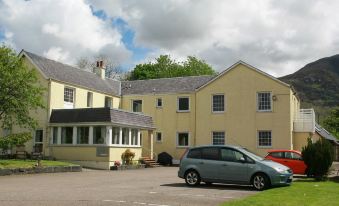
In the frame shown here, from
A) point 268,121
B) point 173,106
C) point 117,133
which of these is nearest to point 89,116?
point 117,133

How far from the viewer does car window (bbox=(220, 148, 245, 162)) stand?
1795 cm

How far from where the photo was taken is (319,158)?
21.2m

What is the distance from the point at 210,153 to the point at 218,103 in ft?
70.0

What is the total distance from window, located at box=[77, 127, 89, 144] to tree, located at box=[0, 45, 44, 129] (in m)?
5.73

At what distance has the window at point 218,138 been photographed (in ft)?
129

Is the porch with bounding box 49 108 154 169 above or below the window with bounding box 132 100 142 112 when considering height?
below

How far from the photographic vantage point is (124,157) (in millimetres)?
33750

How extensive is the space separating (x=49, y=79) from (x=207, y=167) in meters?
19.7

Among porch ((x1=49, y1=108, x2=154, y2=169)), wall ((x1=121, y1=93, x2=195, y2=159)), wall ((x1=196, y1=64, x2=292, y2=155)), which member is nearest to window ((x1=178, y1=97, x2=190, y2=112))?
wall ((x1=121, y1=93, x2=195, y2=159))

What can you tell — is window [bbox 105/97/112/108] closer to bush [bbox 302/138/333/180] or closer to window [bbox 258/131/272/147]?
window [bbox 258/131/272/147]

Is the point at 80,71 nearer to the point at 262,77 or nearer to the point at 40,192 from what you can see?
the point at 262,77

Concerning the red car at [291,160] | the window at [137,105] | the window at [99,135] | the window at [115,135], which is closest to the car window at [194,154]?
the red car at [291,160]

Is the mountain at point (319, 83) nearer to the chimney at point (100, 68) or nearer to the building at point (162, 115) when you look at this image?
the building at point (162, 115)

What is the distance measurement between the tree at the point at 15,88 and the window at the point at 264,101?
18.5m
